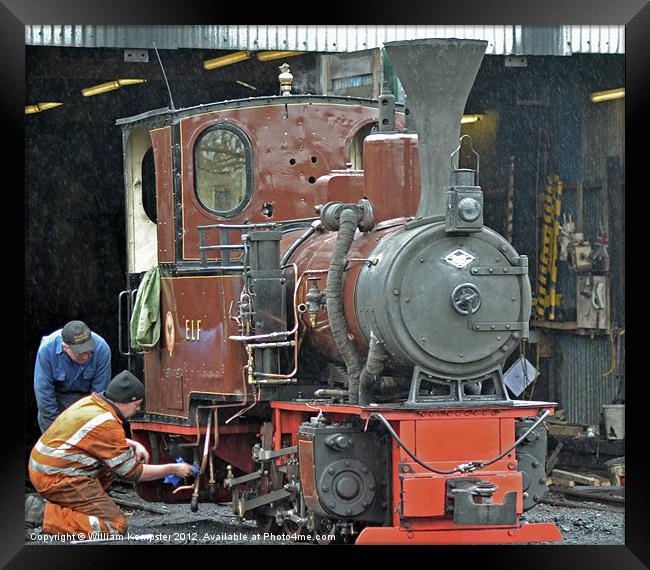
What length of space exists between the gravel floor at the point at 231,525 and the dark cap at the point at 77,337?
1264 millimetres

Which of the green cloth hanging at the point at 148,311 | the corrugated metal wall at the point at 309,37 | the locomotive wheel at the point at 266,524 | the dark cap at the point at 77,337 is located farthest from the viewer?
the corrugated metal wall at the point at 309,37

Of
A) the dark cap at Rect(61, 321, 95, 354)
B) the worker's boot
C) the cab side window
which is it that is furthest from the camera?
the worker's boot

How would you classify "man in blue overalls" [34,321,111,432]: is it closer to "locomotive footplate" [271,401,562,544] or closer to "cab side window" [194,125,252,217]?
"cab side window" [194,125,252,217]

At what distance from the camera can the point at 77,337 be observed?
9.28m

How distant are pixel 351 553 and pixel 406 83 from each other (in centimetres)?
273

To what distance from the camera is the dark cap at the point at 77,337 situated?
9289 millimetres

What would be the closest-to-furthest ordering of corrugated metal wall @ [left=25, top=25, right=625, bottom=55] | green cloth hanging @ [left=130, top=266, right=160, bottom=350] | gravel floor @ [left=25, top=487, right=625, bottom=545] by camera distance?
gravel floor @ [left=25, top=487, right=625, bottom=545], green cloth hanging @ [left=130, top=266, right=160, bottom=350], corrugated metal wall @ [left=25, top=25, right=625, bottom=55]

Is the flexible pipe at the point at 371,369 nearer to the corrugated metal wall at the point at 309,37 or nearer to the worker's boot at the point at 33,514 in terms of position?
the worker's boot at the point at 33,514

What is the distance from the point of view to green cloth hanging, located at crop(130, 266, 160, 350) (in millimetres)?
10438

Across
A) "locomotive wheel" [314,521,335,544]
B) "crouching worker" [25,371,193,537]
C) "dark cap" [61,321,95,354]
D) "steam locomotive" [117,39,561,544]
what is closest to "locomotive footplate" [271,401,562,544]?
"steam locomotive" [117,39,561,544]

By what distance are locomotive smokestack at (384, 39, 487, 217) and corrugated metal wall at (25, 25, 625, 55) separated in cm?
439

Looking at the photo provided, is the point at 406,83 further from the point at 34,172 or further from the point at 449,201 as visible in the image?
the point at 34,172

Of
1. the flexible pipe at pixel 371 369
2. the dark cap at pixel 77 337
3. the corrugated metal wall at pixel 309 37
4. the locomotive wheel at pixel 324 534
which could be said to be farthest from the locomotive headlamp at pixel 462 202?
the corrugated metal wall at pixel 309 37

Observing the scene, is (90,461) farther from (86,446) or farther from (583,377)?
(583,377)
